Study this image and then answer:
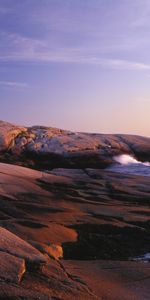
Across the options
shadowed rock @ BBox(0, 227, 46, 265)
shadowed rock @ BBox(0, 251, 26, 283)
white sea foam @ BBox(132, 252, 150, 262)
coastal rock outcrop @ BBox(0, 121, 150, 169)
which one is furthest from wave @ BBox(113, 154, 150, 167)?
shadowed rock @ BBox(0, 251, 26, 283)

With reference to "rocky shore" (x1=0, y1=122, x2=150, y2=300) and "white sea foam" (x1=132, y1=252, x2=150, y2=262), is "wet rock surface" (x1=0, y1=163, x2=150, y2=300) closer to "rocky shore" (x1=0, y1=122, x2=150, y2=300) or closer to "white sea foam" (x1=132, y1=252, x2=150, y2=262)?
"rocky shore" (x1=0, y1=122, x2=150, y2=300)

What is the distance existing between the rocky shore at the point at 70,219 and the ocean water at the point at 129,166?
1.46ft

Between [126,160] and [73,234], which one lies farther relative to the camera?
[126,160]

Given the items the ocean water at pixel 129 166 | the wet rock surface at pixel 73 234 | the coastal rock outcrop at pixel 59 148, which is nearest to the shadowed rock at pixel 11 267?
the wet rock surface at pixel 73 234

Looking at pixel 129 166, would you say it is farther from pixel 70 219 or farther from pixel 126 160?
pixel 70 219

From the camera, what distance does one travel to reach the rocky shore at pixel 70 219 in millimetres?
6602

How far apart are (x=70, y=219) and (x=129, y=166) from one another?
9071 mm

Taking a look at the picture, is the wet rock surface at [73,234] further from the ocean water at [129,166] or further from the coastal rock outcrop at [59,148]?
the coastal rock outcrop at [59,148]

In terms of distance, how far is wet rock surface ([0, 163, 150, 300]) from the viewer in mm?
6500

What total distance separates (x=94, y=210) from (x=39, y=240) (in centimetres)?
379

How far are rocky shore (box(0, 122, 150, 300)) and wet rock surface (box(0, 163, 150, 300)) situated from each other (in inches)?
0.6

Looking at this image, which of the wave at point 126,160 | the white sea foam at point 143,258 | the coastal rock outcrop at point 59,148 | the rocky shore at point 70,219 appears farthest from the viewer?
the wave at point 126,160

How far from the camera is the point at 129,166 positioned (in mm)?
20125

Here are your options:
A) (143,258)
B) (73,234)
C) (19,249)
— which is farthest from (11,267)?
(73,234)
